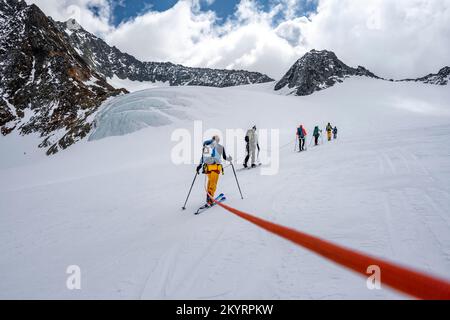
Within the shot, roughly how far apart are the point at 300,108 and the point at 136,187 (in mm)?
35842

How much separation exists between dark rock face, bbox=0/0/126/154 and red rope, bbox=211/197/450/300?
114 feet

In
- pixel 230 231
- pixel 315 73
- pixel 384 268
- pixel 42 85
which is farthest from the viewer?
pixel 315 73

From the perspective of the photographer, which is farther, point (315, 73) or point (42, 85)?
point (315, 73)

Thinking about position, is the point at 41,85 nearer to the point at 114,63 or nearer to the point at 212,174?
the point at 212,174

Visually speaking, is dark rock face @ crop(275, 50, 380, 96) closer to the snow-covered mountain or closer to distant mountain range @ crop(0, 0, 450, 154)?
the snow-covered mountain

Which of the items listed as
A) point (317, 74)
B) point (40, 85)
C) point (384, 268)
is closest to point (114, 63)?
point (317, 74)

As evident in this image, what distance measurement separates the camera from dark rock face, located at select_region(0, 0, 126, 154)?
39500 mm

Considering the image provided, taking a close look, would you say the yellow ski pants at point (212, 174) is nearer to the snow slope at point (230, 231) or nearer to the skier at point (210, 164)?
the skier at point (210, 164)

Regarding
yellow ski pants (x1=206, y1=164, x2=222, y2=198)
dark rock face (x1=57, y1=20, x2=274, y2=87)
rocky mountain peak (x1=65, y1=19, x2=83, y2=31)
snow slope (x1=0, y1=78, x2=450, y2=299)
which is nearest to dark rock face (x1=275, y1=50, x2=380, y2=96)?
dark rock face (x1=57, y1=20, x2=274, y2=87)

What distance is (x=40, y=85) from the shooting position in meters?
49.9

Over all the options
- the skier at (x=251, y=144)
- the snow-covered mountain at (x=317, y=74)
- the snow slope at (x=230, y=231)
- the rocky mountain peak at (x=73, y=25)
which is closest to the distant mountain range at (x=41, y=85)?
the skier at (x=251, y=144)

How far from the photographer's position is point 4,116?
46.1 m

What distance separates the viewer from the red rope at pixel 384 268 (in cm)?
233

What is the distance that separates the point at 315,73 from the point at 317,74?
0.88 metres
